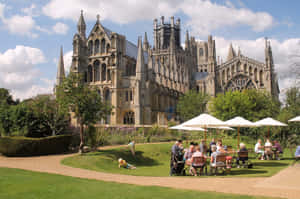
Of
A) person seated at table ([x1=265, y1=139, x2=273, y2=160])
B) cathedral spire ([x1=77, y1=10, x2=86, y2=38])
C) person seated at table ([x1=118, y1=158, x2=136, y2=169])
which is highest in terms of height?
cathedral spire ([x1=77, y1=10, x2=86, y2=38])

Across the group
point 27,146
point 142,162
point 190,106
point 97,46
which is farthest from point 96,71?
point 142,162

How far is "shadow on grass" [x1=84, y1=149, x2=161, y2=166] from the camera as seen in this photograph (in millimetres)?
20234

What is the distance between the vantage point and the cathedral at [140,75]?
149 feet

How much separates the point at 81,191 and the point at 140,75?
3608 centimetres

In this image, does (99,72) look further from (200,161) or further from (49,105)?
(200,161)

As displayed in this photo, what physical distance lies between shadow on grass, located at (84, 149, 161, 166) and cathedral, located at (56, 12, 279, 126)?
52.0 ft

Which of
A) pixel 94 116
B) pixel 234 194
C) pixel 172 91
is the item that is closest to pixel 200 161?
pixel 234 194

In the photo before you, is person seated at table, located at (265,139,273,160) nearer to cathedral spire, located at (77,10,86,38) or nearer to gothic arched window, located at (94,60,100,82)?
gothic arched window, located at (94,60,100,82)

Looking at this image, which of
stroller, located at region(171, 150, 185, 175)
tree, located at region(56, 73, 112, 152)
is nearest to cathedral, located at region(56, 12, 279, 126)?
tree, located at region(56, 73, 112, 152)

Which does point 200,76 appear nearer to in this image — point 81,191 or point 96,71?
point 96,71

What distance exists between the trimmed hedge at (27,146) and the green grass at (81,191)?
10574 mm

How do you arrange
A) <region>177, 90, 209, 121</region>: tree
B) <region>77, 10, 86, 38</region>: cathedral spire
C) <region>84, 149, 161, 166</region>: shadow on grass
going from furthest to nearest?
<region>177, 90, 209, 121</region>: tree, <region>77, 10, 86, 38</region>: cathedral spire, <region>84, 149, 161, 166</region>: shadow on grass

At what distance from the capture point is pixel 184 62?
8050cm

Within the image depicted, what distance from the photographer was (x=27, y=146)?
21375mm
